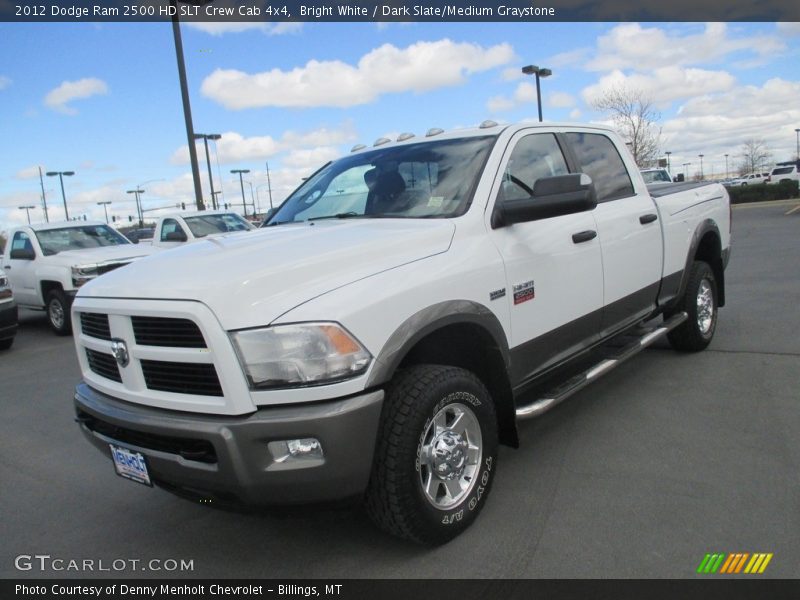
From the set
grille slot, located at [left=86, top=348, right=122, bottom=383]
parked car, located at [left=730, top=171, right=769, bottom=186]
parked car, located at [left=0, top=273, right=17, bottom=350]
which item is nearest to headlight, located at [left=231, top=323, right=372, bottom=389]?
grille slot, located at [left=86, top=348, right=122, bottom=383]

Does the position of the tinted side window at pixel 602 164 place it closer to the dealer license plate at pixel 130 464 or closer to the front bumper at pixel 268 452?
the front bumper at pixel 268 452

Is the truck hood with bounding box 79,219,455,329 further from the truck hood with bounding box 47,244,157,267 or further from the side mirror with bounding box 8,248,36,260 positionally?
the side mirror with bounding box 8,248,36,260

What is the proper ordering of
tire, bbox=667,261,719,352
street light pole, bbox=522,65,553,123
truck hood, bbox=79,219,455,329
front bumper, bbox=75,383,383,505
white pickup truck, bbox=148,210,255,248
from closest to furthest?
front bumper, bbox=75,383,383,505
truck hood, bbox=79,219,455,329
tire, bbox=667,261,719,352
white pickup truck, bbox=148,210,255,248
street light pole, bbox=522,65,553,123

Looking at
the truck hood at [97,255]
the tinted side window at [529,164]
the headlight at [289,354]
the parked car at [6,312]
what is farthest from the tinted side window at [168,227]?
the headlight at [289,354]

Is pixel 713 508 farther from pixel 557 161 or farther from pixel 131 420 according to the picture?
pixel 131 420

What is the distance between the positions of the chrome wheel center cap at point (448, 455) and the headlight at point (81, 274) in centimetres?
831

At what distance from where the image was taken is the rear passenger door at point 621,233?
429 centimetres

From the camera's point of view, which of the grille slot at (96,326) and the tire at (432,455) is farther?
the grille slot at (96,326)

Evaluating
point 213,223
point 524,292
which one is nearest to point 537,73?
point 213,223

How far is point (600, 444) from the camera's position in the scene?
4023 millimetres

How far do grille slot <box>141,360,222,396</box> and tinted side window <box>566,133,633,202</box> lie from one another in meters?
2.94

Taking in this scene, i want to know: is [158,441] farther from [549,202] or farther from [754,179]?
[754,179]

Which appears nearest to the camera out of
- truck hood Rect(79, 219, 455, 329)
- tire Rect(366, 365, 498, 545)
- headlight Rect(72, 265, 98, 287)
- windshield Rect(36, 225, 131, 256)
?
truck hood Rect(79, 219, 455, 329)

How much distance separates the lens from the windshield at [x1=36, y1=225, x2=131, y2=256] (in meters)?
10.8
